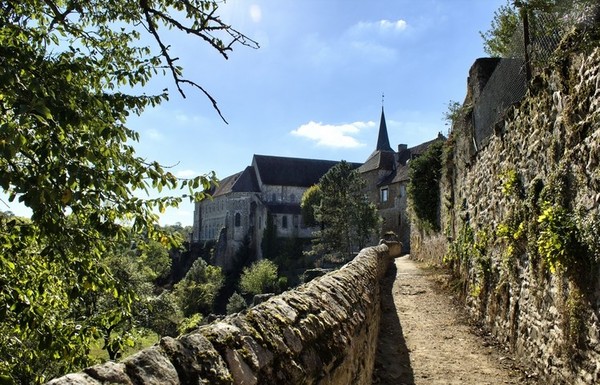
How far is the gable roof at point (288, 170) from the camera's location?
74.1 metres

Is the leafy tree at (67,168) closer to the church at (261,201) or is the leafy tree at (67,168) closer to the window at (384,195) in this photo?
the window at (384,195)

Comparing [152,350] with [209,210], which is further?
[209,210]

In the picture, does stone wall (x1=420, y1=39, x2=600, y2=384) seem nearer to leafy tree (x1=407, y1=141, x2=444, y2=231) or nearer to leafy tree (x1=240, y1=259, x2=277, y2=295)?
leafy tree (x1=407, y1=141, x2=444, y2=231)

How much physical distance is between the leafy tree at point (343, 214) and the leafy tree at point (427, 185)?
1951cm

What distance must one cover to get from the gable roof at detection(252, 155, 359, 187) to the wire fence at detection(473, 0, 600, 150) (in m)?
62.2

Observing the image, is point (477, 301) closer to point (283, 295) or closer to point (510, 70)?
point (510, 70)

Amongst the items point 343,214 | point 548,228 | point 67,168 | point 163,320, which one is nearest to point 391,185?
point 343,214

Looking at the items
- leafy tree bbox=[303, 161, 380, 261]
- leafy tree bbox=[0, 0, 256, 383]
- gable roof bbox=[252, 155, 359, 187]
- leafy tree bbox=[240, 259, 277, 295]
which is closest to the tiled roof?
leafy tree bbox=[303, 161, 380, 261]

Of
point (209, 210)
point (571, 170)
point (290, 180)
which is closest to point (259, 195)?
point (290, 180)

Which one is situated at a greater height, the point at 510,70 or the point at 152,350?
the point at 510,70

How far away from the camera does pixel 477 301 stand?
10500 mm

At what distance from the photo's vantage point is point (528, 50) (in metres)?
8.21

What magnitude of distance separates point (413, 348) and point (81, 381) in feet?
26.0

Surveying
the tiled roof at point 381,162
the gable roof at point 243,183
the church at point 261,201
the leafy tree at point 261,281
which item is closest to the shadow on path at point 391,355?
the leafy tree at point 261,281
